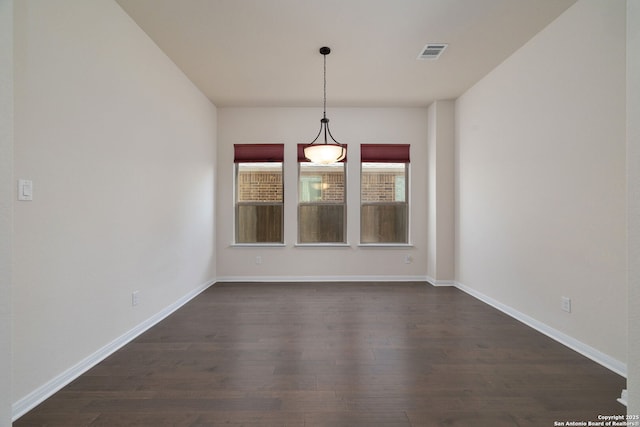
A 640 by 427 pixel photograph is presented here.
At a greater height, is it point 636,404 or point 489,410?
point 636,404

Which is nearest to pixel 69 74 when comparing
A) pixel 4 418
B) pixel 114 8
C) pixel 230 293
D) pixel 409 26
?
pixel 114 8

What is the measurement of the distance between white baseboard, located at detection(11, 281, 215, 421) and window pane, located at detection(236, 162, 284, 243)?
2.10 metres

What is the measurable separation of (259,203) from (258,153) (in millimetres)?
855

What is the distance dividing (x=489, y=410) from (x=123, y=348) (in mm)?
2807

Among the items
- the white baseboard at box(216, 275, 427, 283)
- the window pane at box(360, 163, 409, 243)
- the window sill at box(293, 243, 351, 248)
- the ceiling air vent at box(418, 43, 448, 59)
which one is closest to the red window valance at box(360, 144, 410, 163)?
the window pane at box(360, 163, 409, 243)

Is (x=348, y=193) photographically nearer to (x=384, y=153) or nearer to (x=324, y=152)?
(x=384, y=153)

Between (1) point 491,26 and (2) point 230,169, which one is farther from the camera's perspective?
(2) point 230,169

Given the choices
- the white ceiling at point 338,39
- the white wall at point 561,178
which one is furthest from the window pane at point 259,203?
the white wall at point 561,178

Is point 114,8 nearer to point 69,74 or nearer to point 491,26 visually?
point 69,74

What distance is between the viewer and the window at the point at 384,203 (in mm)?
5305

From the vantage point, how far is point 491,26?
9.56ft

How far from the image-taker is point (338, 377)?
7.06 ft

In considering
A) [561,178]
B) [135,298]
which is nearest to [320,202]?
[135,298]

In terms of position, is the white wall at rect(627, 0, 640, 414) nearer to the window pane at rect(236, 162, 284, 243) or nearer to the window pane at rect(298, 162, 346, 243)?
the window pane at rect(298, 162, 346, 243)
